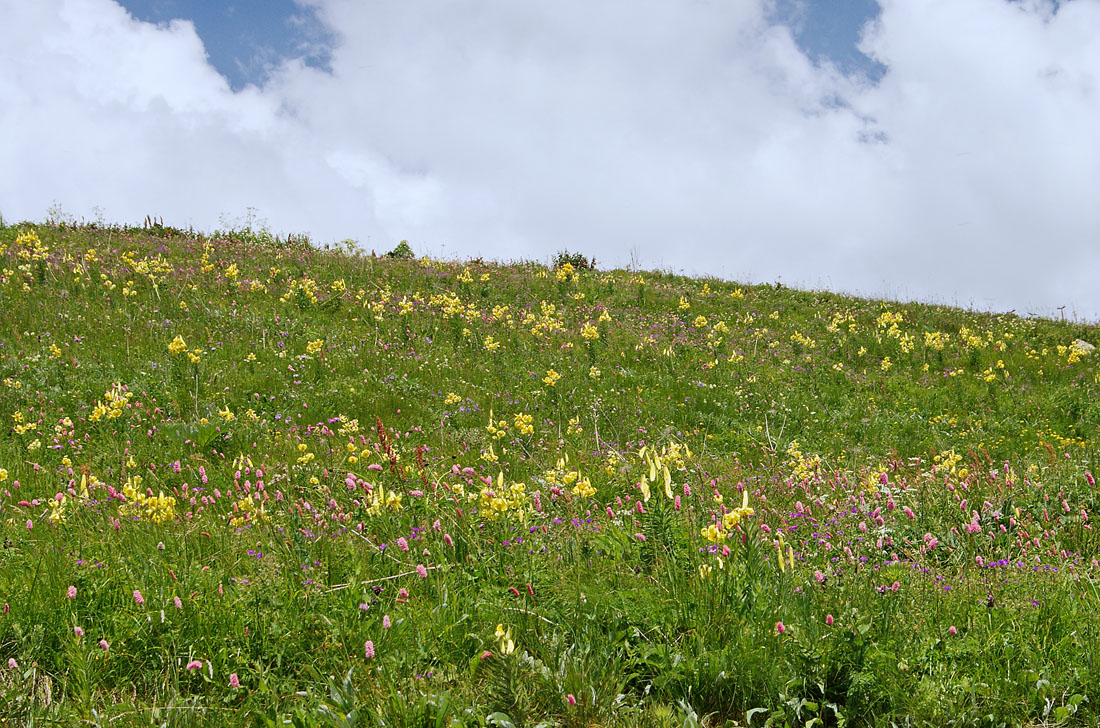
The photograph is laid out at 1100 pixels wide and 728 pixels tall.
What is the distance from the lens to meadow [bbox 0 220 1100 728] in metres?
2.63

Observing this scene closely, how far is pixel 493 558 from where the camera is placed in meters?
3.60

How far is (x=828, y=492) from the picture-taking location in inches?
229

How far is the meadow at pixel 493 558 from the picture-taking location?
2.63 meters

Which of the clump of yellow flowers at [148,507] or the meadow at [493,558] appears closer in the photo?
the meadow at [493,558]

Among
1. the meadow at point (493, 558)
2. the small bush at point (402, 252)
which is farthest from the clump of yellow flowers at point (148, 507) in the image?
the small bush at point (402, 252)

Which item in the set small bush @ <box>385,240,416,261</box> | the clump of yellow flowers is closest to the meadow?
the clump of yellow flowers

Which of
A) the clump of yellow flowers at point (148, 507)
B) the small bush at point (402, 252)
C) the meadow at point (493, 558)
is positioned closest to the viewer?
the meadow at point (493, 558)

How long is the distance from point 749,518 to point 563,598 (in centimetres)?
100

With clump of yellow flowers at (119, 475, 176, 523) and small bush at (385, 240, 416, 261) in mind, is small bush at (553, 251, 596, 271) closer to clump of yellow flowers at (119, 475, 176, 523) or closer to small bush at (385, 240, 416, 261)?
small bush at (385, 240, 416, 261)

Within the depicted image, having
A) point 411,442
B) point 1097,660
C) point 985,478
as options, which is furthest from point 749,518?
point 411,442

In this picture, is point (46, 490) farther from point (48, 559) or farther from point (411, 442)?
point (411, 442)

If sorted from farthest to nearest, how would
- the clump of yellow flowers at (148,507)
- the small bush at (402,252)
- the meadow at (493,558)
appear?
1. the small bush at (402,252)
2. the clump of yellow flowers at (148,507)
3. the meadow at (493,558)

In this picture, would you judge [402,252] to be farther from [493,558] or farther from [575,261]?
[493,558]

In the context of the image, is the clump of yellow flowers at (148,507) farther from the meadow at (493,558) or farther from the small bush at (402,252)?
the small bush at (402,252)
